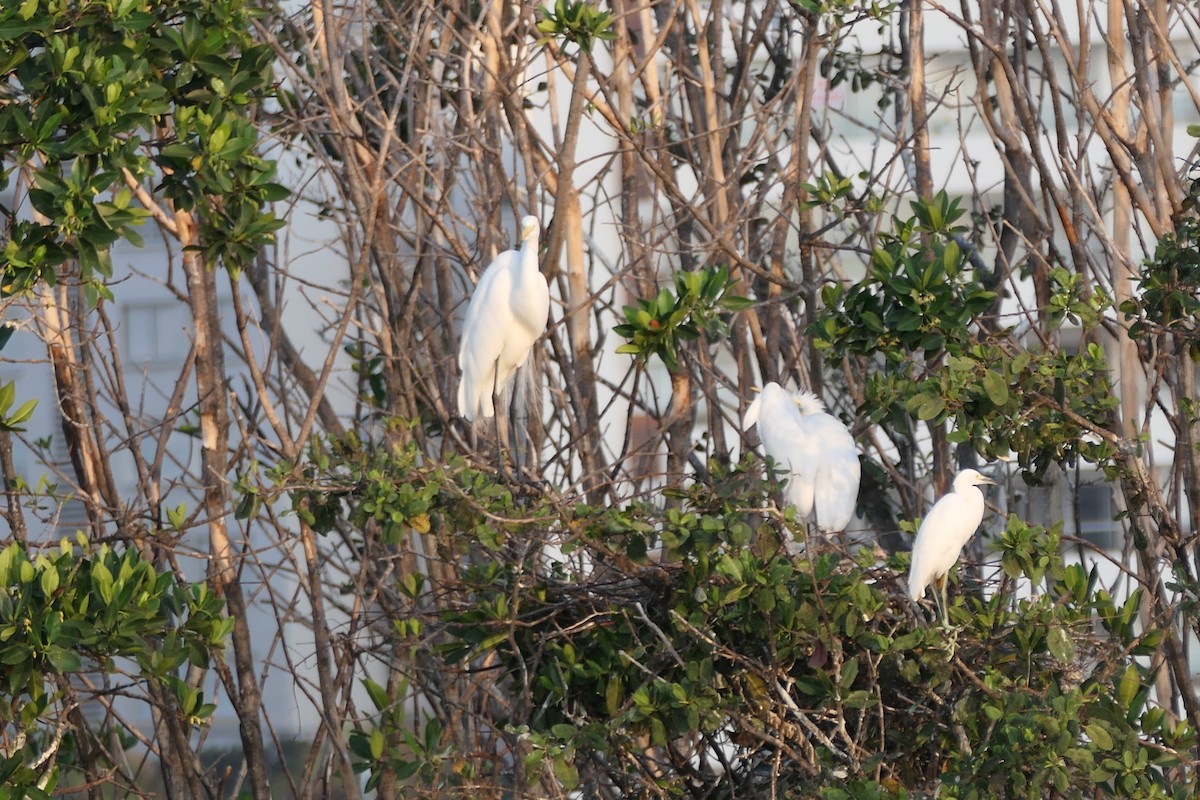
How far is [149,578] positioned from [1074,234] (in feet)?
8.75

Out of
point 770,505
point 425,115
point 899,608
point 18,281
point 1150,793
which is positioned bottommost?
point 1150,793

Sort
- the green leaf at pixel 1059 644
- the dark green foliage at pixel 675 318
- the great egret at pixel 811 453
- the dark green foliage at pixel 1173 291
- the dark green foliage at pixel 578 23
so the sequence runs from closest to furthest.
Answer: the green leaf at pixel 1059 644, the dark green foliage at pixel 675 318, the dark green foliage at pixel 1173 291, the dark green foliage at pixel 578 23, the great egret at pixel 811 453

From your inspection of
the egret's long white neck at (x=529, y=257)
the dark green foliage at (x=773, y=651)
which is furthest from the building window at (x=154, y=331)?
the dark green foliage at (x=773, y=651)

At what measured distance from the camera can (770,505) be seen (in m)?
2.69

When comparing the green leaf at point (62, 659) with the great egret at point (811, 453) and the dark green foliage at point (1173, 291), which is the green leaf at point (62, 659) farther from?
the dark green foliage at point (1173, 291)

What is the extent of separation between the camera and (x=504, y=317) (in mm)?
3713

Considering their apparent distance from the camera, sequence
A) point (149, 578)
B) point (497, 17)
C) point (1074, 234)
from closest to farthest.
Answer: point (149, 578) → point (1074, 234) → point (497, 17)

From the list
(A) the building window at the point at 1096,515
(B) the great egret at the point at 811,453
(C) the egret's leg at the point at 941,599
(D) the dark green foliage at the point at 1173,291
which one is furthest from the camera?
(A) the building window at the point at 1096,515

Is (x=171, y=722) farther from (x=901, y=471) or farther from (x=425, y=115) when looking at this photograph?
(x=901, y=471)

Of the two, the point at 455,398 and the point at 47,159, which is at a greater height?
the point at 47,159

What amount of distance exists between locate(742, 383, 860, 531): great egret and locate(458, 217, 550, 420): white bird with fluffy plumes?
0.63 m

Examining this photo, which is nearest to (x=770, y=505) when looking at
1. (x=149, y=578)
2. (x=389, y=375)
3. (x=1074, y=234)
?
(x=149, y=578)

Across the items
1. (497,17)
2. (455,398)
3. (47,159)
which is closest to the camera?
(47,159)

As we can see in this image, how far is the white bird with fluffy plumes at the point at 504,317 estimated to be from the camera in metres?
3.71
